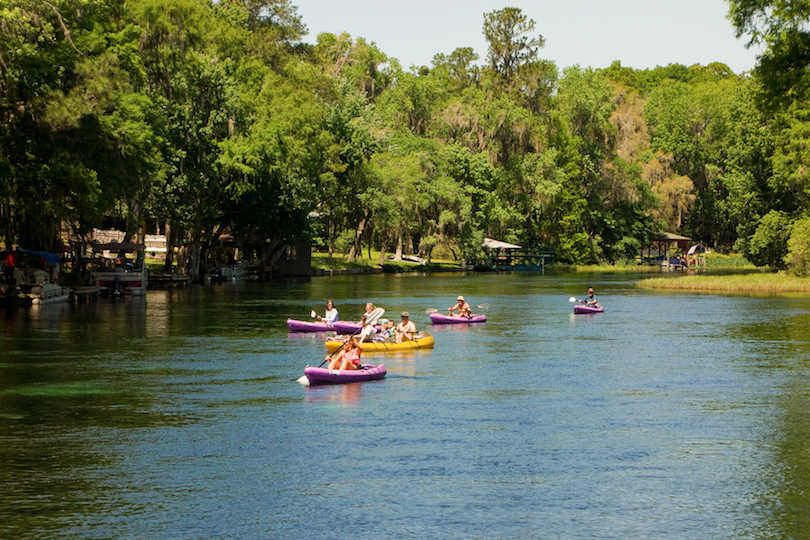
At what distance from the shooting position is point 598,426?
777 inches

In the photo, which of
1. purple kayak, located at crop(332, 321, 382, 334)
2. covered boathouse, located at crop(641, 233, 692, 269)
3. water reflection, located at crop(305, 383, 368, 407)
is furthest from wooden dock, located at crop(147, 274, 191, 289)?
covered boathouse, located at crop(641, 233, 692, 269)

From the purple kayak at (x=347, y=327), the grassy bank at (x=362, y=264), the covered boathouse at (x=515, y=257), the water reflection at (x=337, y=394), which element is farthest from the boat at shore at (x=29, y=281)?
the covered boathouse at (x=515, y=257)

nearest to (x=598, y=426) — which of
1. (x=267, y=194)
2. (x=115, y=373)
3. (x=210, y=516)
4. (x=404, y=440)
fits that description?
(x=404, y=440)

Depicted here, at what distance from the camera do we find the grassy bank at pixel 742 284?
63.9 metres

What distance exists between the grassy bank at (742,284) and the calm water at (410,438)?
28.9 meters

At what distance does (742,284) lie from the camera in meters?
66.9

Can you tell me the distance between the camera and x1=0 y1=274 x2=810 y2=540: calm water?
13562mm

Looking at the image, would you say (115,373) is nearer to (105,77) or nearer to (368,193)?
(105,77)

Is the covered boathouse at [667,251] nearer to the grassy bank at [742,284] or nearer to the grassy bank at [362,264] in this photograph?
the grassy bank at [362,264]

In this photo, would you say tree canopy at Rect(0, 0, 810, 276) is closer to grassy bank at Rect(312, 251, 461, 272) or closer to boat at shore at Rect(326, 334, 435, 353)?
grassy bank at Rect(312, 251, 461, 272)

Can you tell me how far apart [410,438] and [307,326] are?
770 inches

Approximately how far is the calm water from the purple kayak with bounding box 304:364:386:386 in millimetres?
334

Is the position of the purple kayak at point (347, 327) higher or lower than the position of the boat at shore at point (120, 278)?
lower

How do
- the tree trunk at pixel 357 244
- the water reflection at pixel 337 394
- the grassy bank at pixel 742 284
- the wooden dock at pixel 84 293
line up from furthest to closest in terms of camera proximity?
1. the tree trunk at pixel 357 244
2. the grassy bank at pixel 742 284
3. the wooden dock at pixel 84 293
4. the water reflection at pixel 337 394
